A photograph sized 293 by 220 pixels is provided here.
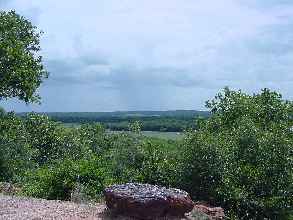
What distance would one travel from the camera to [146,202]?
1456 centimetres

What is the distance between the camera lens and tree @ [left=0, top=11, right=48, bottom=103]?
2481 cm

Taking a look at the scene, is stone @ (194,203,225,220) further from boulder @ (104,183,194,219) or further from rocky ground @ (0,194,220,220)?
boulder @ (104,183,194,219)

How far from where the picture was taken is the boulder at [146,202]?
14.6 m

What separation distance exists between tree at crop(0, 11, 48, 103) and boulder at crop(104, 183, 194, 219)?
37.0 ft

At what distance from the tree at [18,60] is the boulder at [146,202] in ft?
37.0

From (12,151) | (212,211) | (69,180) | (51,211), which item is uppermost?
(12,151)

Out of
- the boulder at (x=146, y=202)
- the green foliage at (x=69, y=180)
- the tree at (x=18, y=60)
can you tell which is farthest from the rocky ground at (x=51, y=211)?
the tree at (x=18, y=60)

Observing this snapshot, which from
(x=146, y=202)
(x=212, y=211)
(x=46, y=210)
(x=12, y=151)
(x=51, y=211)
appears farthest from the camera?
(x=12, y=151)

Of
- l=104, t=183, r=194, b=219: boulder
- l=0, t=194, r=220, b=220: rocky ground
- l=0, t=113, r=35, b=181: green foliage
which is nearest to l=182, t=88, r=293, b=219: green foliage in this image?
l=0, t=194, r=220, b=220: rocky ground

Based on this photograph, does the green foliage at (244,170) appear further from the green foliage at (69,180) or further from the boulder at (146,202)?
the boulder at (146,202)

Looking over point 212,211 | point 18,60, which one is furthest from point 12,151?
point 212,211

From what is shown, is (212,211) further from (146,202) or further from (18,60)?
(18,60)

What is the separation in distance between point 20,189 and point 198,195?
248 inches

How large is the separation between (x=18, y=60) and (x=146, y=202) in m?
12.5
